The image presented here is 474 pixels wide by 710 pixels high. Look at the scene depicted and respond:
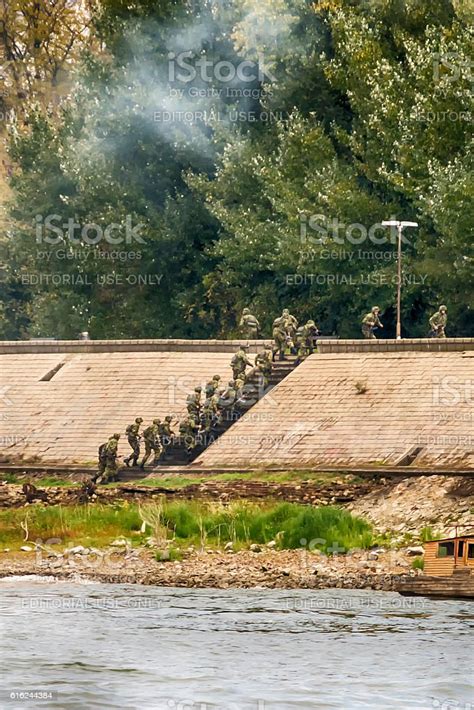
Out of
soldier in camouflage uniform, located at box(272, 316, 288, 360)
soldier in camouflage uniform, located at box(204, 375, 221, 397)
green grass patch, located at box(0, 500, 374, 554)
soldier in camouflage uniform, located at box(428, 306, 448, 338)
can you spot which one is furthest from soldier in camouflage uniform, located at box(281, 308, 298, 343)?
green grass patch, located at box(0, 500, 374, 554)

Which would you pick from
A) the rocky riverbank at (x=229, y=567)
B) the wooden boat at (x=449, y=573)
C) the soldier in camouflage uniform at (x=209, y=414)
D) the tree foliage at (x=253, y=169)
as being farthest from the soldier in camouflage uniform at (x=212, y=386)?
the wooden boat at (x=449, y=573)

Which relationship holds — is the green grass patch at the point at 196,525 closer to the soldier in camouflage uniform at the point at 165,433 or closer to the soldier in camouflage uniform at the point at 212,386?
the soldier in camouflage uniform at the point at 165,433

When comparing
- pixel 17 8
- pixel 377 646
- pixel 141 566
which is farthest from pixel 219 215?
pixel 377 646

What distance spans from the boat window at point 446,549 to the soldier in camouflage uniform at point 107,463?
51.6ft

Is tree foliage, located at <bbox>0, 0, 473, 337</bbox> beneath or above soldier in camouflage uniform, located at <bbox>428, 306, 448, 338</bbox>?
above

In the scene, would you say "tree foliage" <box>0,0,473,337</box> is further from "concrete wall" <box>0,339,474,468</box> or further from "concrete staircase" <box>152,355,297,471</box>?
"concrete wall" <box>0,339,474,468</box>

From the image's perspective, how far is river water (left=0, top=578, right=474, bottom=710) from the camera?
3947 centimetres

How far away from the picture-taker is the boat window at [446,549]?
49719 millimetres

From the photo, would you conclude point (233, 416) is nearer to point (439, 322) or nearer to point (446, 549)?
point (439, 322)

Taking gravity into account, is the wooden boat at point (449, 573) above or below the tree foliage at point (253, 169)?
below

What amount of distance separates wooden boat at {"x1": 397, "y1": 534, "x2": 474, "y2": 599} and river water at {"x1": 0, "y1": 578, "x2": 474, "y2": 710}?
0.39 meters

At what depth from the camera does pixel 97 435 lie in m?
67.4

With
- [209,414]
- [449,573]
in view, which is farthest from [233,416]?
[449,573]

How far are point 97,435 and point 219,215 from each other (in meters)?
19.0
